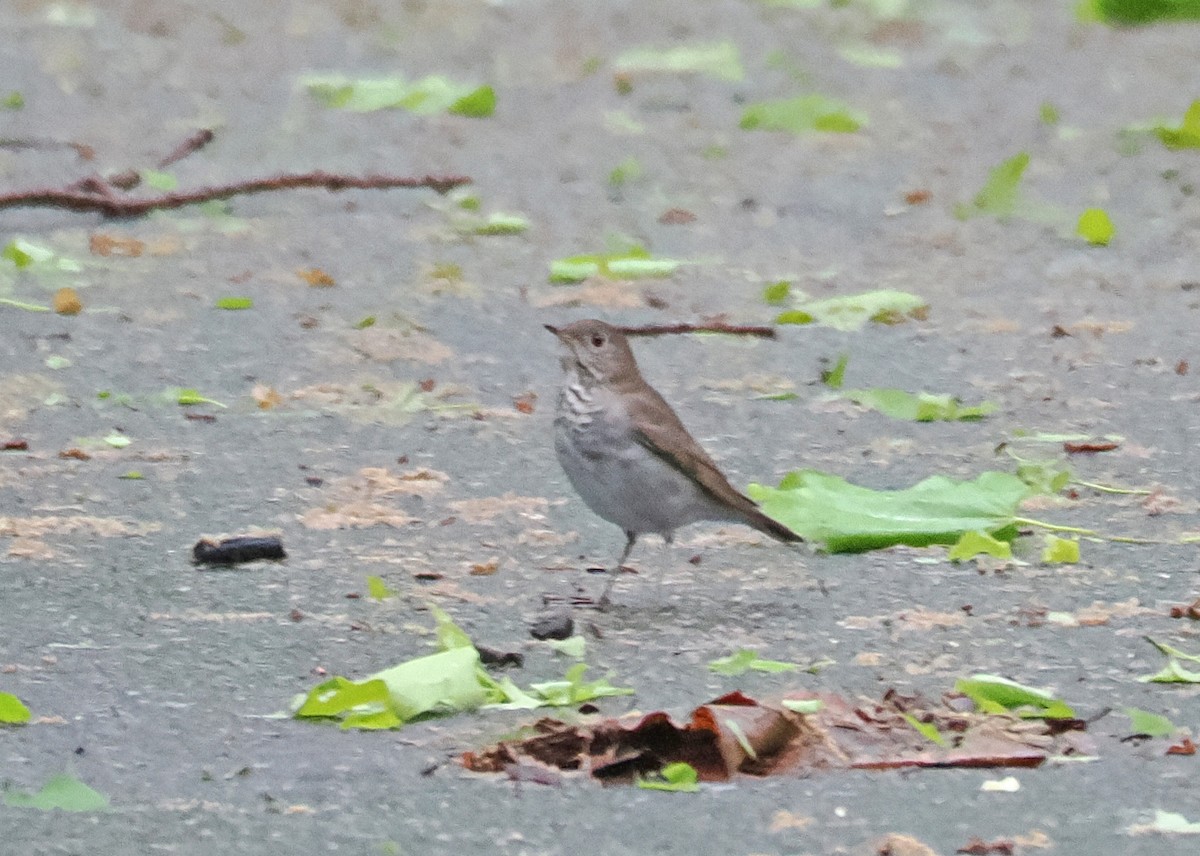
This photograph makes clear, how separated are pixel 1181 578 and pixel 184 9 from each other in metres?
9.60

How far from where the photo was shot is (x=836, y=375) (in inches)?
244

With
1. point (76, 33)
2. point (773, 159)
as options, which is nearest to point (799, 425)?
point (773, 159)

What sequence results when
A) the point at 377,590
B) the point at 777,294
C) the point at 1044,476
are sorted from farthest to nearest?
the point at 777,294
the point at 1044,476
the point at 377,590

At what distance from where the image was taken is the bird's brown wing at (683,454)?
460cm

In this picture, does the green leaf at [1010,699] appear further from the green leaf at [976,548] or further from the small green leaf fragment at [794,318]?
the small green leaf fragment at [794,318]

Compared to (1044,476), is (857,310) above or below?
below

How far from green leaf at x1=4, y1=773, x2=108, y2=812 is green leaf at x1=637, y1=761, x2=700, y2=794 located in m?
0.79

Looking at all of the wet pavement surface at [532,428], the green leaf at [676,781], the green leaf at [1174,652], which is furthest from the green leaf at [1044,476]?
the green leaf at [676,781]

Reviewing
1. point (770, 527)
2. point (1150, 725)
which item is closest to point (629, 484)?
point (770, 527)

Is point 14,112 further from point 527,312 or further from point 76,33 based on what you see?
point 527,312

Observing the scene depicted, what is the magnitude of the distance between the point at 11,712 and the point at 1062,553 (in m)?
2.14

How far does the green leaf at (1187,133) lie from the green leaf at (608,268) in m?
2.99

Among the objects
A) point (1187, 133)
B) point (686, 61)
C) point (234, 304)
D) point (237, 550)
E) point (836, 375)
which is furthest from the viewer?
point (686, 61)

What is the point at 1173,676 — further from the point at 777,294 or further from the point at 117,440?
the point at 777,294
